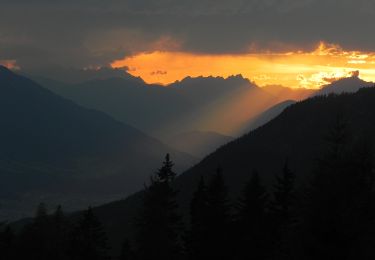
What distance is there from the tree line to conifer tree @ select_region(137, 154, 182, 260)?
7cm

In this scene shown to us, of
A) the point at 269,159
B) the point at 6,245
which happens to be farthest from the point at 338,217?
the point at 269,159

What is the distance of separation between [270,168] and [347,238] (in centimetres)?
15344

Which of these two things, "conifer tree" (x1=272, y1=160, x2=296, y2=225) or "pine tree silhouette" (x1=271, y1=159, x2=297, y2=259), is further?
"conifer tree" (x1=272, y1=160, x2=296, y2=225)

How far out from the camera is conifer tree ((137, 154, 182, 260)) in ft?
149

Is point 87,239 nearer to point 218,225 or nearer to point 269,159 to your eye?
point 218,225

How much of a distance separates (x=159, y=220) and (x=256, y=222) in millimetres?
7701

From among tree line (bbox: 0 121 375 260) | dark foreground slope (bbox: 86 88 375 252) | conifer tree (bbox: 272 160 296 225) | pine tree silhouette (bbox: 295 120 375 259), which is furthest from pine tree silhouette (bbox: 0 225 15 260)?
dark foreground slope (bbox: 86 88 375 252)

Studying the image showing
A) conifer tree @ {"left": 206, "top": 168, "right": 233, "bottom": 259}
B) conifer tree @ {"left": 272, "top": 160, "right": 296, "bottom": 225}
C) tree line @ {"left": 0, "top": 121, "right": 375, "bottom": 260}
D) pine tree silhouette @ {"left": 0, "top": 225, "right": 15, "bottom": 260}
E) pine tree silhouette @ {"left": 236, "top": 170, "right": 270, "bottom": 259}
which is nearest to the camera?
tree line @ {"left": 0, "top": 121, "right": 375, "bottom": 260}

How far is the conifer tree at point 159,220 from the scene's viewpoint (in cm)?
4553

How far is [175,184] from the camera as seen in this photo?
198 metres

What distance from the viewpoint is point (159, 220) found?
4591cm

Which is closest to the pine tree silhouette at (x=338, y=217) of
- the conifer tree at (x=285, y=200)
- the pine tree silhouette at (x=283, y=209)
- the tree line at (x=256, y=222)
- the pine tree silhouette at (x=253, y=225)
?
the tree line at (x=256, y=222)

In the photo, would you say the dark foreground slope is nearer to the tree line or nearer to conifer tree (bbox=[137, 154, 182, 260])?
the tree line

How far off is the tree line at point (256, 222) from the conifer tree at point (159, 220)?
70 mm
